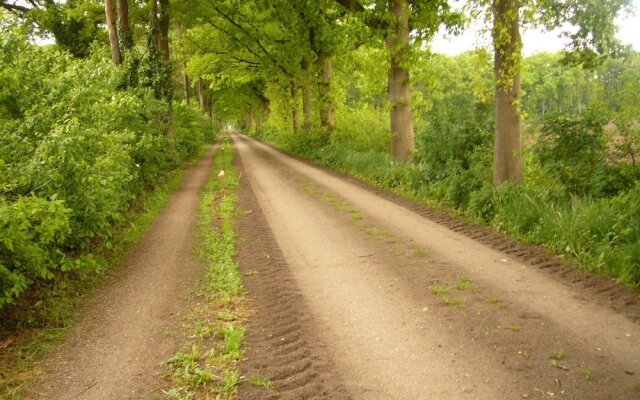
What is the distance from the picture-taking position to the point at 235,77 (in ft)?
101

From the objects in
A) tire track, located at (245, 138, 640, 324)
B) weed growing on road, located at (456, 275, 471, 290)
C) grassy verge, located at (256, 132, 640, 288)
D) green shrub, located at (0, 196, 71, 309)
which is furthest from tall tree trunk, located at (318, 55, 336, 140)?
green shrub, located at (0, 196, 71, 309)

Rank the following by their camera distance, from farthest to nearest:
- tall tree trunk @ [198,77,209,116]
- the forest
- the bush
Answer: tall tree trunk @ [198,77,209,116]
the bush
the forest

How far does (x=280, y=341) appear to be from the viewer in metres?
5.05

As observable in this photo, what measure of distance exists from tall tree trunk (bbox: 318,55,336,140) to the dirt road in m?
15.7

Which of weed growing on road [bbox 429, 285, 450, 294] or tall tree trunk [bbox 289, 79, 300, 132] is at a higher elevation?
tall tree trunk [bbox 289, 79, 300, 132]

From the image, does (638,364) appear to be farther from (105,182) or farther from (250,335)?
(105,182)

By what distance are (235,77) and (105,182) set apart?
84.2ft

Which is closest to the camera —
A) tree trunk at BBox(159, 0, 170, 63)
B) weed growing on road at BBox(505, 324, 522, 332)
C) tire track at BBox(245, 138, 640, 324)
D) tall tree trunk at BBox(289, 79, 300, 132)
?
weed growing on road at BBox(505, 324, 522, 332)

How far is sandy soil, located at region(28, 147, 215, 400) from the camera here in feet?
14.4

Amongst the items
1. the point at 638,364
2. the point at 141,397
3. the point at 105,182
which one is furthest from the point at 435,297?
the point at 105,182

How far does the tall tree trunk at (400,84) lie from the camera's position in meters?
14.8

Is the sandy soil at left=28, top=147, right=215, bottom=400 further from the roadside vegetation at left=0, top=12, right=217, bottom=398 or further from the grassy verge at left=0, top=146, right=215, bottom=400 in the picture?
the roadside vegetation at left=0, top=12, right=217, bottom=398

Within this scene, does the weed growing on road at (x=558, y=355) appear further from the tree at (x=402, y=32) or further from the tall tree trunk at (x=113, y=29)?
the tall tree trunk at (x=113, y=29)

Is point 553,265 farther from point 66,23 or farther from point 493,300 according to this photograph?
point 66,23
